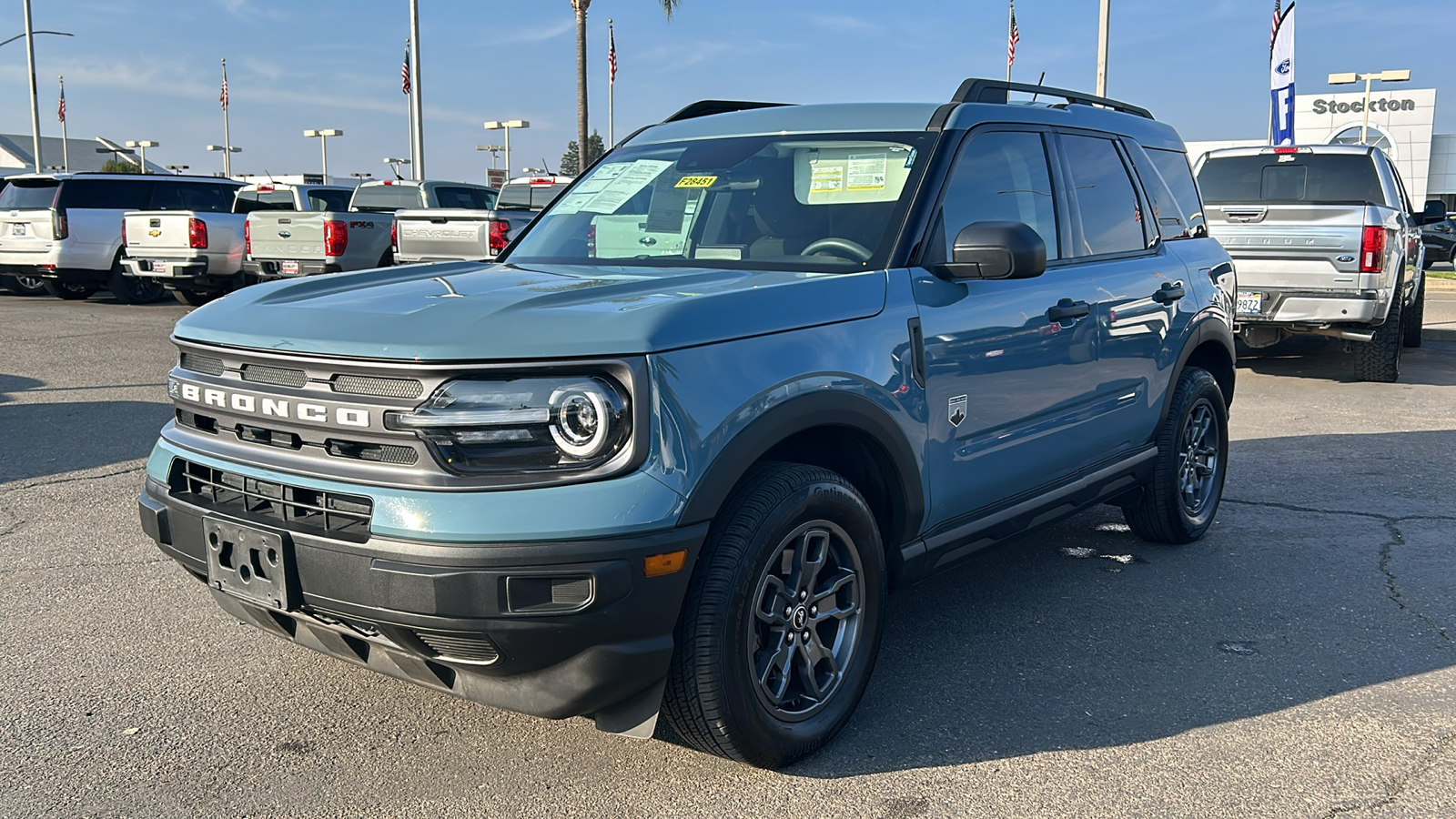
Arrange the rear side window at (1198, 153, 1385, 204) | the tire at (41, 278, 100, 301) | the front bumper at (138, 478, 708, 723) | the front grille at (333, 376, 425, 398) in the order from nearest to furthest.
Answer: the front bumper at (138, 478, 708, 723)
the front grille at (333, 376, 425, 398)
the rear side window at (1198, 153, 1385, 204)
the tire at (41, 278, 100, 301)

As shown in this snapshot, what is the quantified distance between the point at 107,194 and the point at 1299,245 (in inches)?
623

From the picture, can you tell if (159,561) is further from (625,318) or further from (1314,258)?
(1314,258)

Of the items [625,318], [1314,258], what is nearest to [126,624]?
[625,318]

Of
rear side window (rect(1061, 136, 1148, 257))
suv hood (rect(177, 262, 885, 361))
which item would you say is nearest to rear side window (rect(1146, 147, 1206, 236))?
rear side window (rect(1061, 136, 1148, 257))

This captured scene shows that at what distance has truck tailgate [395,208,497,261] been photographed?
13.8 m

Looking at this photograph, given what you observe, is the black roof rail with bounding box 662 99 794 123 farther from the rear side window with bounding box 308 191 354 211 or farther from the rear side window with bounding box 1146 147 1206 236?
the rear side window with bounding box 308 191 354 211

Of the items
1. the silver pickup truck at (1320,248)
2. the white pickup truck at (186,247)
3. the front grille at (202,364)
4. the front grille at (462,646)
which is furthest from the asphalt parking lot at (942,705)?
the white pickup truck at (186,247)

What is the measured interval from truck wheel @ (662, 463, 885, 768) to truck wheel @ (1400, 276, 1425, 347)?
11359 mm

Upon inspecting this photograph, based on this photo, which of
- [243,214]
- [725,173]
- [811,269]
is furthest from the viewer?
[243,214]

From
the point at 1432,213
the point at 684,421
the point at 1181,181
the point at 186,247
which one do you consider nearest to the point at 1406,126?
the point at 1432,213

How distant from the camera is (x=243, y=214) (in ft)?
57.0

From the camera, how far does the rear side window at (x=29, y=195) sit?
55.6 feet

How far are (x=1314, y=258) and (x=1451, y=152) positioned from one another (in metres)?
61.1

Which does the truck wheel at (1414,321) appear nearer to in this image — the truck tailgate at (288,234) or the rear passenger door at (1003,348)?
Answer: the rear passenger door at (1003,348)
